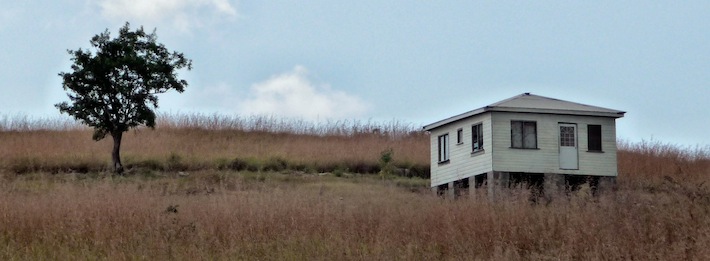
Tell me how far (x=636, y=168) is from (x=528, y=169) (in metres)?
10.8

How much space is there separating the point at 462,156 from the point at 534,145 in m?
2.52

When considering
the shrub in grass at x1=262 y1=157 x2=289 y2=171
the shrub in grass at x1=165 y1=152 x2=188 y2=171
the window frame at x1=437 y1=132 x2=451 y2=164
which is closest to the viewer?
the window frame at x1=437 y1=132 x2=451 y2=164

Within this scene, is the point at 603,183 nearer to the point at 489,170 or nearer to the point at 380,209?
the point at 489,170

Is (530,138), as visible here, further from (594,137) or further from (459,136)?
(459,136)

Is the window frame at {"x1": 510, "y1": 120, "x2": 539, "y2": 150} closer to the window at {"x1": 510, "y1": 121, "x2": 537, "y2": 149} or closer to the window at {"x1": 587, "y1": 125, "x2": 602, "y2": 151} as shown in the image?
the window at {"x1": 510, "y1": 121, "x2": 537, "y2": 149}

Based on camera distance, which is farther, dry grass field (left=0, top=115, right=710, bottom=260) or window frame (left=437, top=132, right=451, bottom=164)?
window frame (left=437, top=132, right=451, bottom=164)

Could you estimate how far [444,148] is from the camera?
1469 inches

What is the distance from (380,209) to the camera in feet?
68.1

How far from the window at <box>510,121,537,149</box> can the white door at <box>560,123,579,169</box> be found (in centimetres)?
100

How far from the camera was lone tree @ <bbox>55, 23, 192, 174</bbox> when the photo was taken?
3922 cm

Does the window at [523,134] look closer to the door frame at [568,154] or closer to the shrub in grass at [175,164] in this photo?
the door frame at [568,154]

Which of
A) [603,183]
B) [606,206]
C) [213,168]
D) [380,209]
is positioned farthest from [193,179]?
[606,206]

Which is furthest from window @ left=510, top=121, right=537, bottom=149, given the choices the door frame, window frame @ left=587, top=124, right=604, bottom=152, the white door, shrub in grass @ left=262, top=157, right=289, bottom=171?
shrub in grass @ left=262, top=157, right=289, bottom=171

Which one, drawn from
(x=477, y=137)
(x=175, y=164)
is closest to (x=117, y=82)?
(x=175, y=164)
